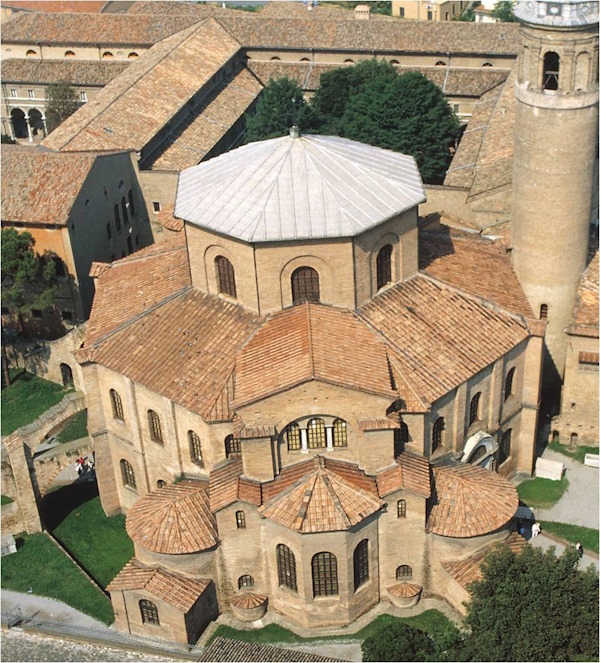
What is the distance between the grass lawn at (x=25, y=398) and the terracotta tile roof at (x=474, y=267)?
24.4 metres

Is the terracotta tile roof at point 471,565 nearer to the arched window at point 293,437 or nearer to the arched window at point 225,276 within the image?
the arched window at point 293,437

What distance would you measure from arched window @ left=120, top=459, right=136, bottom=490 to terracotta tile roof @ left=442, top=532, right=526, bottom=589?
16447mm

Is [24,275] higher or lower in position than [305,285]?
lower


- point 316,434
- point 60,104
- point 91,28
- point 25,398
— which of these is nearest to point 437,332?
point 316,434

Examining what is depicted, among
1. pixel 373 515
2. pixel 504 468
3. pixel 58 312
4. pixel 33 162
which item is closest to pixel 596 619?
pixel 373 515

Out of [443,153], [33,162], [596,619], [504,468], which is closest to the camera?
[596,619]

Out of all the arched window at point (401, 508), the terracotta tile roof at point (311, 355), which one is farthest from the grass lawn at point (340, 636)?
the terracotta tile roof at point (311, 355)

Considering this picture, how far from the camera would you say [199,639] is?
49.4 metres

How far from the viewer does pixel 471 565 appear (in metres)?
48.4

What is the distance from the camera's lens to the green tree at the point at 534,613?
142 ft

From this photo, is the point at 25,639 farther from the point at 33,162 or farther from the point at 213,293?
the point at 33,162

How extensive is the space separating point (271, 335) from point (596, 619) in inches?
709

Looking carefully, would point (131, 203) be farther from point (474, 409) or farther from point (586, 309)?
point (586, 309)

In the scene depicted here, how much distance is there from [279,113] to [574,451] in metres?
36.9
